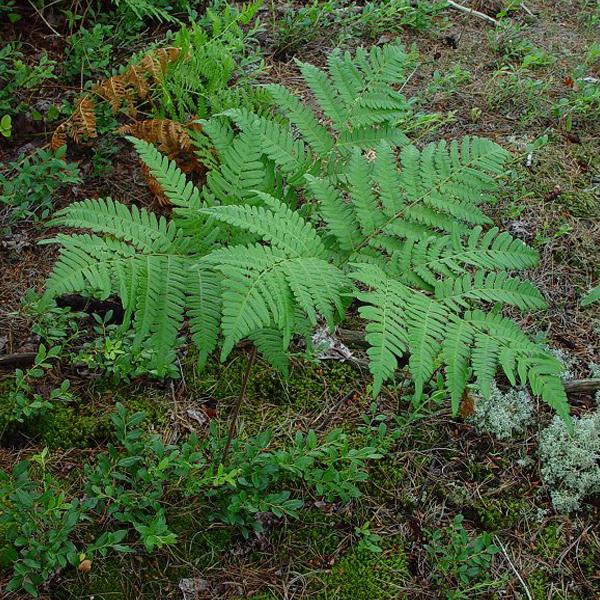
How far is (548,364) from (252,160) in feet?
3.80

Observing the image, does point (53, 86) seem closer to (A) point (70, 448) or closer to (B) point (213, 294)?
(A) point (70, 448)

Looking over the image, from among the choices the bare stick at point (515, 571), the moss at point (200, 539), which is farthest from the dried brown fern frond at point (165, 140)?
the bare stick at point (515, 571)

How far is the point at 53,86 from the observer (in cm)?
400

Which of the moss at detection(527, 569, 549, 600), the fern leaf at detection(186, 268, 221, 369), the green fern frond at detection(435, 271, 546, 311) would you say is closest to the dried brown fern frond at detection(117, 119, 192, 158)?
the fern leaf at detection(186, 268, 221, 369)

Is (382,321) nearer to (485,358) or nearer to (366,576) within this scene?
(485,358)

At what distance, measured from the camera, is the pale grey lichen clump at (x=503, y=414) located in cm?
297

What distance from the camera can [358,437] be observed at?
2.90 m

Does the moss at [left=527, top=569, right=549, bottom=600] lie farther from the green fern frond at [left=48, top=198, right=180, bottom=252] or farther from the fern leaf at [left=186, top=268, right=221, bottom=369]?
the green fern frond at [left=48, top=198, right=180, bottom=252]

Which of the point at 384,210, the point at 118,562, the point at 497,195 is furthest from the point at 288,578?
the point at 497,195

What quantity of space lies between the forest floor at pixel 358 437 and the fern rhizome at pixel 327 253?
80 cm

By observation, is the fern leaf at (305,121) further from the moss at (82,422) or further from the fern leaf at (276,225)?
the moss at (82,422)

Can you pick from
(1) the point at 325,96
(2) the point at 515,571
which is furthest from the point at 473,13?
(2) the point at 515,571

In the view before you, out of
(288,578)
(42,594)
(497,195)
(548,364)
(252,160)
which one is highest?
(252,160)

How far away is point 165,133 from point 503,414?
2271 millimetres
